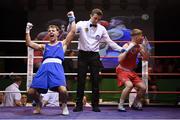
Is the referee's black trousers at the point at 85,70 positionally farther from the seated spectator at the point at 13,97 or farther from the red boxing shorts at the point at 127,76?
the seated spectator at the point at 13,97

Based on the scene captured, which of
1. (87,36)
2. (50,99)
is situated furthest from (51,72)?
(50,99)

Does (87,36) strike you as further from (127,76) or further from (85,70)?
(127,76)

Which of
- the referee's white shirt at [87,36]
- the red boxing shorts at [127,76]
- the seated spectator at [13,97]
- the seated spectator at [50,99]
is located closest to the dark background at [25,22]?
the seated spectator at [13,97]

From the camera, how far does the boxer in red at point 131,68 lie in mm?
5137

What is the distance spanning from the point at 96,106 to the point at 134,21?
10.7ft

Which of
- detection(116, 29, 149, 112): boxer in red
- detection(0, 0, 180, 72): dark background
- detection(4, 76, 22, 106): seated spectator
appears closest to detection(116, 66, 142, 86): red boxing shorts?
detection(116, 29, 149, 112): boxer in red

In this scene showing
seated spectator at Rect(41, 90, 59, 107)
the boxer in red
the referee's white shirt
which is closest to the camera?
the referee's white shirt

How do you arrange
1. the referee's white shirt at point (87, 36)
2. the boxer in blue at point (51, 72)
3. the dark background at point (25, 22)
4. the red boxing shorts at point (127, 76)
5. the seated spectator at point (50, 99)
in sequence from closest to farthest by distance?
1. the boxer in blue at point (51, 72)
2. the referee's white shirt at point (87, 36)
3. the red boxing shorts at point (127, 76)
4. the seated spectator at point (50, 99)
5. the dark background at point (25, 22)

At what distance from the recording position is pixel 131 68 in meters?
5.35

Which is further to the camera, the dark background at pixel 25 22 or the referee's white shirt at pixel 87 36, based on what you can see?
the dark background at pixel 25 22

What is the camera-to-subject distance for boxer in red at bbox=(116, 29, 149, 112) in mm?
5137

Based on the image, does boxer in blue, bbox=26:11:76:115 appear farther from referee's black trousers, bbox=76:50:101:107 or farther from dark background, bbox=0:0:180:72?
dark background, bbox=0:0:180:72

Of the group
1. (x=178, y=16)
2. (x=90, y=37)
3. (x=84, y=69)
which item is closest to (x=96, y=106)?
(x=84, y=69)

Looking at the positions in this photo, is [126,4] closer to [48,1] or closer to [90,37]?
[48,1]
